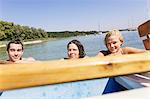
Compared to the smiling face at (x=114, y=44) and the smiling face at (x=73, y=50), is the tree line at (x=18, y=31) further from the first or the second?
the smiling face at (x=114, y=44)

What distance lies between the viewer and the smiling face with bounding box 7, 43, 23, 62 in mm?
2721

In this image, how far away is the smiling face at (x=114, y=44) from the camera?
2579mm

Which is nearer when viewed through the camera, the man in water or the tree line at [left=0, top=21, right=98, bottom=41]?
the man in water

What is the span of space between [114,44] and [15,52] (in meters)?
0.91

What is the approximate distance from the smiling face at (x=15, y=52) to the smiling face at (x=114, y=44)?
2.69ft

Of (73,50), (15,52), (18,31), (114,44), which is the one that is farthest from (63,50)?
(114,44)

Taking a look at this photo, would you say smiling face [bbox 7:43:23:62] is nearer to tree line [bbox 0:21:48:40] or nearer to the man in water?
the man in water

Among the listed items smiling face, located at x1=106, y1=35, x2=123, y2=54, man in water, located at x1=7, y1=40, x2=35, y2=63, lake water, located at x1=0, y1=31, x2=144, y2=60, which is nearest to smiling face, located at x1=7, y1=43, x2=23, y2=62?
man in water, located at x1=7, y1=40, x2=35, y2=63

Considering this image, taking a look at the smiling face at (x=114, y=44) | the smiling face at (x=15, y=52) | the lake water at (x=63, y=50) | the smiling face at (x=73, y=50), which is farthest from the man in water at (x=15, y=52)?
the lake water at (x=63, y=50)

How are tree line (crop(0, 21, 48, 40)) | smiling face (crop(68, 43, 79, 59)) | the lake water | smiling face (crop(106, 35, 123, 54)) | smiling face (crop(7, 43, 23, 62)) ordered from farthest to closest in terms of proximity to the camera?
1. tree line (crop(0, 21, 48, 40))
2. the lake water
3. smiling face (crop(68, 43, 79, 59))
4. smiling face (crop(7, 43, 23, 62))
5. smiling face (crop(106, 35, 123, 54))

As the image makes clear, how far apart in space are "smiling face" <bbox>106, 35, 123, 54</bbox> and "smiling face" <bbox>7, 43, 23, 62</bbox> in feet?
2.69

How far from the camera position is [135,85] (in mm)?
1960

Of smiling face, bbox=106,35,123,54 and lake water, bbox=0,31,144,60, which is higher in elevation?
smiling face, bbox=106,35,123,54

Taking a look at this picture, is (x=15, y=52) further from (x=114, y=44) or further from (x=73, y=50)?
(x=114, y=44)
